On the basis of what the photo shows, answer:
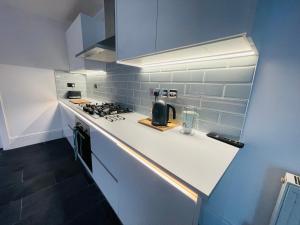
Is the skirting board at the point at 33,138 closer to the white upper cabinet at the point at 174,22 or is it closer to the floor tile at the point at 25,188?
the floor tile at the point at 25,188

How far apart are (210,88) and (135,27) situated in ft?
2.22

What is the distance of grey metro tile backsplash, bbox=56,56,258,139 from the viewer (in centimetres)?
78

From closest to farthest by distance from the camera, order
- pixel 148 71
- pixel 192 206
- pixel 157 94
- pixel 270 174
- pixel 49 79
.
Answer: pixel 192 206, pixel 270 174, pixel 157 94, pixel 148 71, pixel 49 79

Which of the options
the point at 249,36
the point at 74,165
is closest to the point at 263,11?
the point at 249,36

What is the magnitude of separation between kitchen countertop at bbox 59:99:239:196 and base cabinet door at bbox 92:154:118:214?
0.39 meters

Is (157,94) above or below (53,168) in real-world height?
above

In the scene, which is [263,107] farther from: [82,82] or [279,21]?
[82,82]

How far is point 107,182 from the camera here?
1.10 metres

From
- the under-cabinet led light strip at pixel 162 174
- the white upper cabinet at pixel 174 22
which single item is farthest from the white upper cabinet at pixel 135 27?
the under-cabinet led light strip at pixel 162 174

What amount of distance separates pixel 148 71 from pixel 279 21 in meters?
0.95

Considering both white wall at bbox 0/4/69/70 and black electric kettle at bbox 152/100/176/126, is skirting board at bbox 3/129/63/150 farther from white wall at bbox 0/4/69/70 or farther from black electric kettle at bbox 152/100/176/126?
black electric kettle at bbox 152/100/176/126

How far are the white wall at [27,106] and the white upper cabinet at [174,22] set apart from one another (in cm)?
211

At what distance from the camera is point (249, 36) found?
1.66ft

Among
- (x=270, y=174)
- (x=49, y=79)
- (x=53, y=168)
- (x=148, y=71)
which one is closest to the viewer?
(x=270, y=174)
